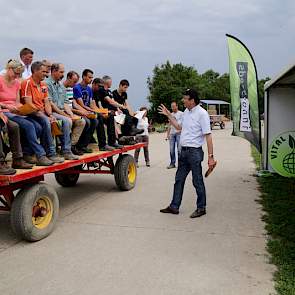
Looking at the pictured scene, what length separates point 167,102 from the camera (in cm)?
3562

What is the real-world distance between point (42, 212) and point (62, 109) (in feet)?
6.45

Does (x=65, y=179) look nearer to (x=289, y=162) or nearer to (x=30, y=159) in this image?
(x=30, y=159)

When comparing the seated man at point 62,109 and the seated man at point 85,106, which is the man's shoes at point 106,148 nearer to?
the seated man at point 85,106

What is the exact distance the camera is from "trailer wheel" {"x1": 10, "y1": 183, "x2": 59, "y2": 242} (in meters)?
4.83

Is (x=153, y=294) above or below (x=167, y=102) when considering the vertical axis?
below

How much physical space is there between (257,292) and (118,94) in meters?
5.85

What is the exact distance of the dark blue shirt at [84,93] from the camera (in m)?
7.24

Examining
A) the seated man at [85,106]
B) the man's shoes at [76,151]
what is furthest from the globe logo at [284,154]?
the man's shoes at [76,151]

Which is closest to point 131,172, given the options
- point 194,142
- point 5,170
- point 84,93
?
point 84,93

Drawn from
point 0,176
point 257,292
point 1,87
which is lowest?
point 257,292

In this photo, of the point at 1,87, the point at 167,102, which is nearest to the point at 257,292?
the point at 1,87

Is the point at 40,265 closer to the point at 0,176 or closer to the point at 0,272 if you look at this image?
the point at 0,272

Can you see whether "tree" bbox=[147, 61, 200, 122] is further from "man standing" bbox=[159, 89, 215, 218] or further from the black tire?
"man standing" bbox=[159, 89, 215, 218]

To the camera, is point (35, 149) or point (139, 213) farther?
point (139, 213)
